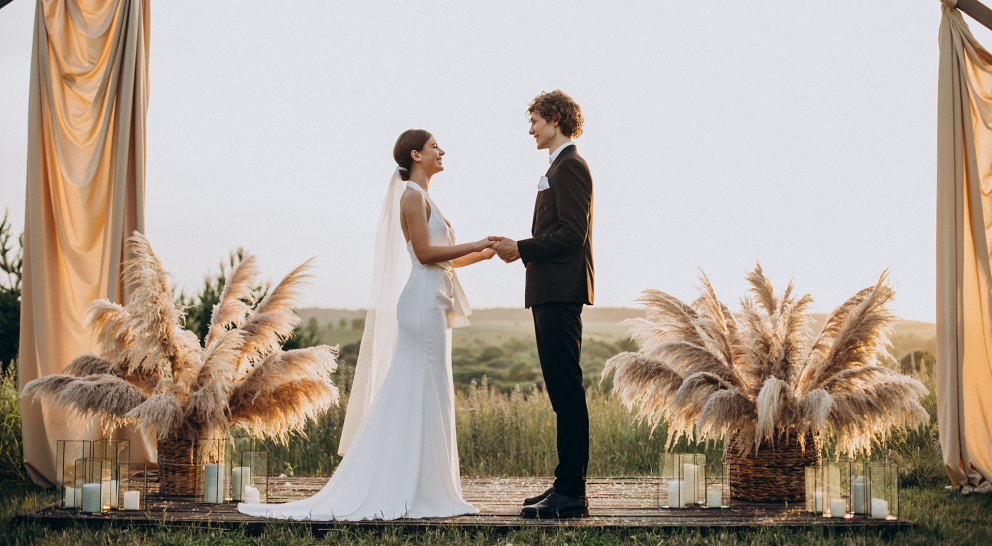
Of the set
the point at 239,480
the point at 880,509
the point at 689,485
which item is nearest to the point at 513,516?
the point at 689,485

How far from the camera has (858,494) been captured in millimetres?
3443

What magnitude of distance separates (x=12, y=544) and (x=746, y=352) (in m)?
3.82

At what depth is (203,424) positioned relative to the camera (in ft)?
13.0

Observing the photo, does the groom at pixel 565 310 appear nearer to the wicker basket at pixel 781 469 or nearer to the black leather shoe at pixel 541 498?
the black leather shoe at pixel 541 498

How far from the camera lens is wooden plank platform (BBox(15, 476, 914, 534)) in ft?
10.5

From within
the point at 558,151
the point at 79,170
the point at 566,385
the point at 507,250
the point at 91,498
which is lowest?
the point at 91,498

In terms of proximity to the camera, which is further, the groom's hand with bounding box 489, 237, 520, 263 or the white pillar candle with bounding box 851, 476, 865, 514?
the groom's hand with bounding box 489, 237, 520, 263

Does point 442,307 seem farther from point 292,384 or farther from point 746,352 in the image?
point 746,352

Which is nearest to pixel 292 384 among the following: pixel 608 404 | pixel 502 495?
pixel 502 495

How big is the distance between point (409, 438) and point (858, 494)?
231 cm

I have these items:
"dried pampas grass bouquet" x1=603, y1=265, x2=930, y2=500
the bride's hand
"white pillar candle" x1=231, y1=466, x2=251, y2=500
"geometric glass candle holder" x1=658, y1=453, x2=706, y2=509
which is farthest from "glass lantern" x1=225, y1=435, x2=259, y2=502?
"geometric glass candle holder" x1=658, y1=453, x2=706, y2=509

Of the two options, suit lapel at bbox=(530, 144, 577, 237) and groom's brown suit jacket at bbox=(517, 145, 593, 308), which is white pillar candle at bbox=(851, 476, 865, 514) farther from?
suit lapel at bbox=(530, 144, 577, 237)

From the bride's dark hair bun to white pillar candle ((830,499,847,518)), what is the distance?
283cm

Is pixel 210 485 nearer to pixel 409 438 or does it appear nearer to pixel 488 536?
pixel 409 438
